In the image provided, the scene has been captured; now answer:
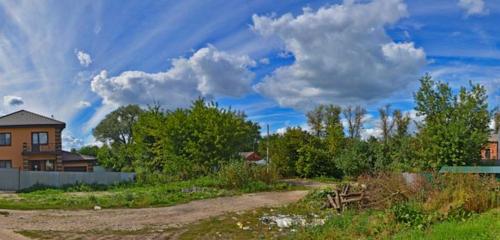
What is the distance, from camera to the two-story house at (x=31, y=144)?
148ft

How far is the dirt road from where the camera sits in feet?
46.3

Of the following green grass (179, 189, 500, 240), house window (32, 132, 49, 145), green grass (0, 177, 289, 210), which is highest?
house window (32, 132, 49, 145)

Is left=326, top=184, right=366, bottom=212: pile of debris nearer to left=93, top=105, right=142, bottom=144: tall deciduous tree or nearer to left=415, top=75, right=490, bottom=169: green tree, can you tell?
left=415, top=75, right=490, bottom=169: green tree

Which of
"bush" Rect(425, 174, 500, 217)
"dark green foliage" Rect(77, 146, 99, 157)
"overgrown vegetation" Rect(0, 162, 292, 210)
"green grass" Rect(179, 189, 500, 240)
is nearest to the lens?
"green grass" Rect(179, 189, 500, 240)

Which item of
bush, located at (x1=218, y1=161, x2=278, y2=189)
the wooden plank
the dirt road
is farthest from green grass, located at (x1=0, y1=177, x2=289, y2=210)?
the wooden plank

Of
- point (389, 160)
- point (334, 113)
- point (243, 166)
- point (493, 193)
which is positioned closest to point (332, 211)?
point (493, 193)

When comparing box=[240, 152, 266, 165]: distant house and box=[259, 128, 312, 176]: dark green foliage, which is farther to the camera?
box=[259, 128, 312, 176]: dark green foliage

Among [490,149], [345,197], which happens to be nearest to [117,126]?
[490,149]

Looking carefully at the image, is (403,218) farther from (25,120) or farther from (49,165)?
(25,120)

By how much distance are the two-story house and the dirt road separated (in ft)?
93.5

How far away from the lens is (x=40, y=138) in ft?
150

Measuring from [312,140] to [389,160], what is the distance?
612 cm

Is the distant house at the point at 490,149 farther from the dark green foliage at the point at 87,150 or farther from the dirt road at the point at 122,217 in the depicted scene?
the dark green foliage at the point at 87,150

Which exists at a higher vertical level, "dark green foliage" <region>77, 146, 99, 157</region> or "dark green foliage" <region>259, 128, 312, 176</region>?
"dark green foliage" <region>77, 146, 99, 157</region>
